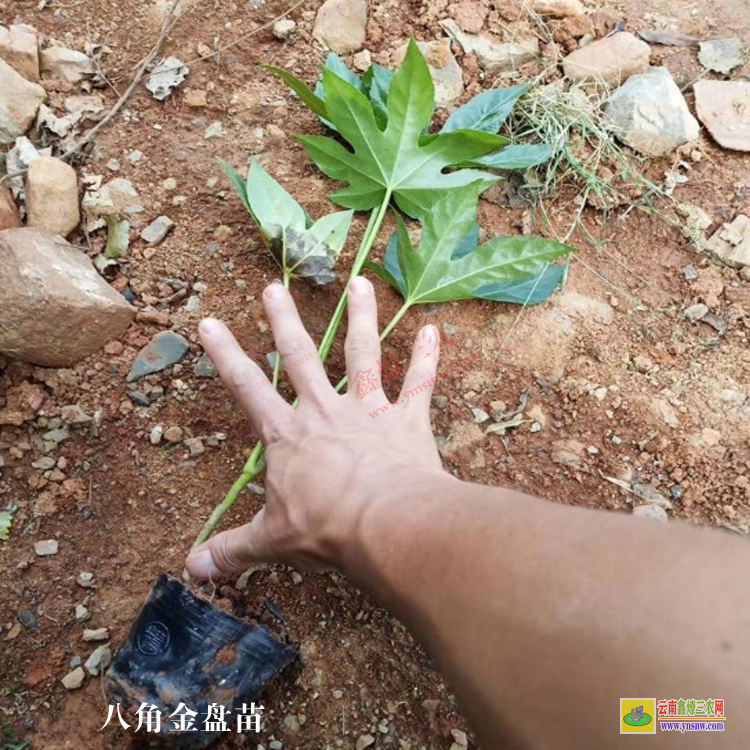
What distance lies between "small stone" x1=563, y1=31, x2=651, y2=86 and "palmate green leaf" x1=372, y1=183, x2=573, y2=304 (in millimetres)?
593

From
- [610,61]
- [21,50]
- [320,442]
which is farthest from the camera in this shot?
[610,61]

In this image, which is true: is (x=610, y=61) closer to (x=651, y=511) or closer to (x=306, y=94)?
(x=306, y=94)

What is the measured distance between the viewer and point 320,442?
3.30ft

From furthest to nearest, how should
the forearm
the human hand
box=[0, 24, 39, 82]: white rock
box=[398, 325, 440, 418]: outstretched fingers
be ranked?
box=[0, 24, 39, 82]: white rock
box=[398, 325, 440, 418]: outstretched fingers
the human hand
the forearm

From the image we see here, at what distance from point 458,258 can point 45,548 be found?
862 millimetres

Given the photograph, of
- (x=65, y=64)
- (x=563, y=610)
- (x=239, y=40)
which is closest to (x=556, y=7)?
(x=239, y=40)

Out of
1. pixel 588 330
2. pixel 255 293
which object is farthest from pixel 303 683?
pixel 588 330

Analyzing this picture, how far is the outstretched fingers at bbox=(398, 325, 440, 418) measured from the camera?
1116 mm

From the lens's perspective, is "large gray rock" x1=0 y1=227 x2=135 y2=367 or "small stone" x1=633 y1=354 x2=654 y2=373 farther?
"small stone" x1=633 y1=354 x2=654 y2=373

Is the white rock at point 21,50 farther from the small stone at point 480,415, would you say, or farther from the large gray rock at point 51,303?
the small stone at point 480,415

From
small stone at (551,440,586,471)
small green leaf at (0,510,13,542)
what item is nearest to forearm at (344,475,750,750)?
small stone at (551,440,586,471)

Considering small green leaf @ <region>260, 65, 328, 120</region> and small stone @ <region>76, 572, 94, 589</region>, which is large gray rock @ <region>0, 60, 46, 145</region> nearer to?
small green leaf @ <region>260, 65, 328, 120</region>

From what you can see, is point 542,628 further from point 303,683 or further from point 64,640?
point 64,640

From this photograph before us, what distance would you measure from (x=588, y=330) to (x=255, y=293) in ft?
2.10
